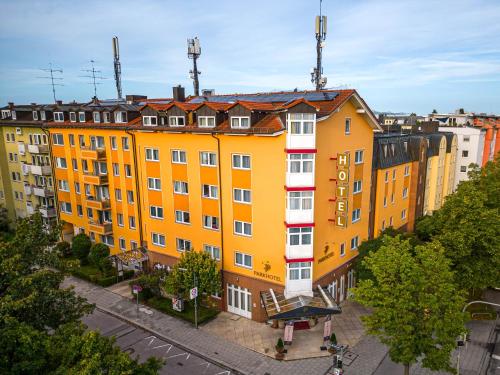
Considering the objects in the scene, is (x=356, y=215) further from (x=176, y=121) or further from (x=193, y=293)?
(x=176, y=121)

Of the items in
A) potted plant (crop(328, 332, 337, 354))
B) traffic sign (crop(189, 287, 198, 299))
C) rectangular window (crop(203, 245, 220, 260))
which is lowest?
potted plant (crop(328, 332, 337, 354))

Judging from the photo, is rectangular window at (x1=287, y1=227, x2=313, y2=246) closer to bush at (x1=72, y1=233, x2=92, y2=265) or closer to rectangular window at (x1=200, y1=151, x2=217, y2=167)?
rectangular window at (x1=200, y1=151, x2=217, y2=167)

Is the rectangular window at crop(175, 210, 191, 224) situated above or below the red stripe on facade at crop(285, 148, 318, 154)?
below

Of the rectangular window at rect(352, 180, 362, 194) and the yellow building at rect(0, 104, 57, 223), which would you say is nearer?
the rectangular window at rect(352, 180, 362, 194)

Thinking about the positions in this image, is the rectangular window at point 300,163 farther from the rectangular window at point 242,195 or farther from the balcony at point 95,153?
the balcony at point 95,153

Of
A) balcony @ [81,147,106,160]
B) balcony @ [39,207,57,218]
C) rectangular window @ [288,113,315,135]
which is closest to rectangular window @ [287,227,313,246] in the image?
rectangular window @ [288,113,315,135]

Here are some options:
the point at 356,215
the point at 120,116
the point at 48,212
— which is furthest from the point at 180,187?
the point at 48,212

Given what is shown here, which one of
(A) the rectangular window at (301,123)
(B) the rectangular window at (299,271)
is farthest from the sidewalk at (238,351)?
(A) the rectangular window at (301,123)
